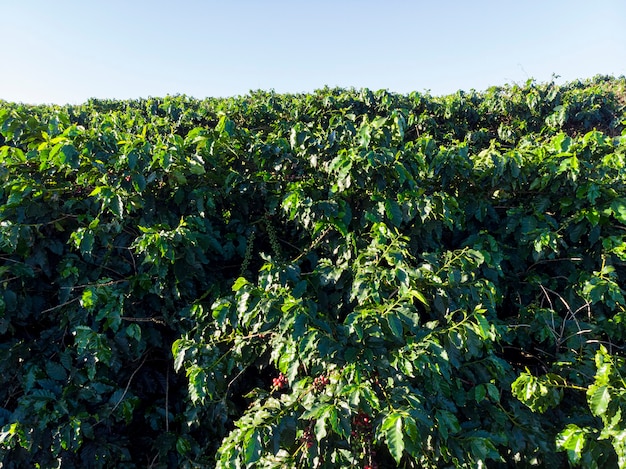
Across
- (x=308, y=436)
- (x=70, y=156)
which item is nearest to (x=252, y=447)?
(x=308, y=436)

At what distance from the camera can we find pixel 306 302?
82.6 inches

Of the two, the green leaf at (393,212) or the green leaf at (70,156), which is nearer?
the green leaf at (70,156)

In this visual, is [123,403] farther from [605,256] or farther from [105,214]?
[605,256]

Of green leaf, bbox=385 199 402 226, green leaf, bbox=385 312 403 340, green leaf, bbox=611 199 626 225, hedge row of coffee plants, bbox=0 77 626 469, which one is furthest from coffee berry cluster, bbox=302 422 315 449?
green leaf, bbox=611 199 626 225

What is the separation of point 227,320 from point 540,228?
7.34ft

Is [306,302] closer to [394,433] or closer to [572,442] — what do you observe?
[394,433]

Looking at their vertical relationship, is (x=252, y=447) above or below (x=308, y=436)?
above

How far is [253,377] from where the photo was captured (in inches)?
103

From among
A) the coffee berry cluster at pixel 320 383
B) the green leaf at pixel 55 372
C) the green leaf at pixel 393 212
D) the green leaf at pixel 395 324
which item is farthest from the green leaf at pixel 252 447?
the green leaf at pixel 393 212

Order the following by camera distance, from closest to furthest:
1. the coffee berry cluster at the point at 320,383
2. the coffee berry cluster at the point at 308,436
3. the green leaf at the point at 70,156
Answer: the coffee berry cluster at the point at 308,436, the coffee berry cluster at the point at 320,383, the green leaf at the point at 70,156

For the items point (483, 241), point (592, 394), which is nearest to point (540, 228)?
point (483, 241)

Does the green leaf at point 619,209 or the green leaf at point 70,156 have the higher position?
the green leaf at point 70,156

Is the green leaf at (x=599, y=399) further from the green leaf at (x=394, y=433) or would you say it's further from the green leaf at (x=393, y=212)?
the green leaf at (x=393, y=212)

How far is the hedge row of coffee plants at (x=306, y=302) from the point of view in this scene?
1.85 m
